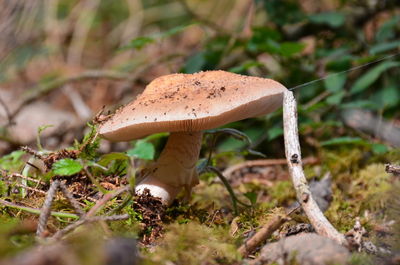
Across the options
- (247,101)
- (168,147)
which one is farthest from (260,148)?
(247,101)

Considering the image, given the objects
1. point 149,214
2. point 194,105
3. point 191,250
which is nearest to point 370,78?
point 194,105

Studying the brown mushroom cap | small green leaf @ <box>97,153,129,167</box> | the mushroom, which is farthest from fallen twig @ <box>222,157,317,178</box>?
small green leaf @ <box>97,153,129,167</box>

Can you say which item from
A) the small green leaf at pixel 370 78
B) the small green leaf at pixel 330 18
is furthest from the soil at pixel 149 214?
the small green leaf at pixel 330 18

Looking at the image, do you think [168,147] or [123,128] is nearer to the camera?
[123,128]

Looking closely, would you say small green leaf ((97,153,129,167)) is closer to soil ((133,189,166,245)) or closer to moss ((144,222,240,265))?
soil ((133,189,166,245))

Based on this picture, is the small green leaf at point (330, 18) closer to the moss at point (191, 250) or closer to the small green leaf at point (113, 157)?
the small green leaf at point (113, 157)

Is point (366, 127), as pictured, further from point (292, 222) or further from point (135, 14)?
point (135, 14)
